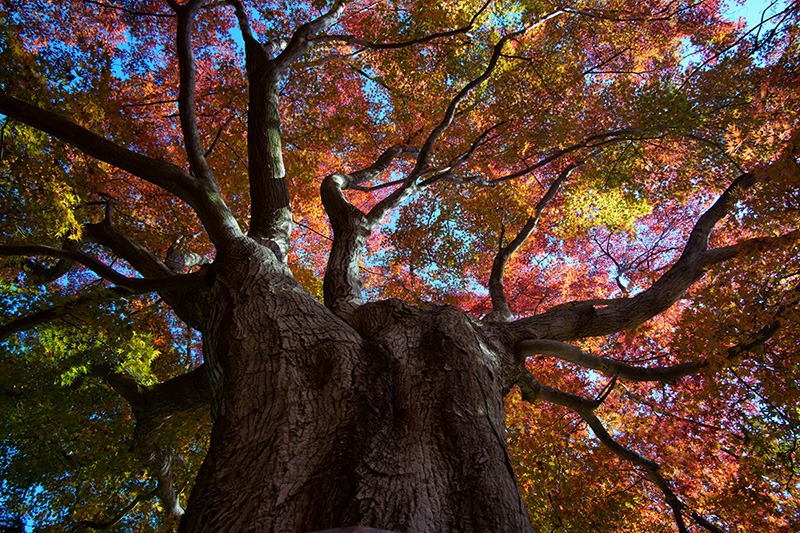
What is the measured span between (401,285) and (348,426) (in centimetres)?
928

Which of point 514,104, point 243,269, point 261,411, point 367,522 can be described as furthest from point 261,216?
point 514,104

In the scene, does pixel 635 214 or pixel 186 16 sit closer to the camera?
pixel 186 16

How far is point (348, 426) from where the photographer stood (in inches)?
83.4

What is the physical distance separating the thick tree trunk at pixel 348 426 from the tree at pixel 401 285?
17 millimetres

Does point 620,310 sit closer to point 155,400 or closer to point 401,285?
point 155,400

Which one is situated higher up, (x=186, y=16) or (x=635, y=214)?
(x=186, y=16)

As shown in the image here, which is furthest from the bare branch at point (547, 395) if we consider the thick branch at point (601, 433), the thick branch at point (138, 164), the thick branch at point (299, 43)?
the thick branch at point (299, 43)

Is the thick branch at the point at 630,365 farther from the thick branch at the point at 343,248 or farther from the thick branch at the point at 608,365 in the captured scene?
the thick branch at the point at 343,248

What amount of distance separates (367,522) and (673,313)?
392 inches

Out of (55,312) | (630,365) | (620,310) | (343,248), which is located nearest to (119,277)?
(55,312)

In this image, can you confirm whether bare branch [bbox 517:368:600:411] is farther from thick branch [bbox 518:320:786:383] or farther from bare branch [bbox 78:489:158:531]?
bare branch [bbox 78:489:158:531]

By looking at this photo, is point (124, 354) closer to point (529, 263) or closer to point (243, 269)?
point (243, 269)

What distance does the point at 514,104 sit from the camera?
7992 millimetres

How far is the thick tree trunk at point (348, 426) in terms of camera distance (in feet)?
5.74
